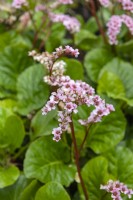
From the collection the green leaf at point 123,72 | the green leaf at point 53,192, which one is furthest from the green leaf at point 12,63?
the green leaf at point 53,192

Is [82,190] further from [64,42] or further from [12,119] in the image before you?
[64,42]

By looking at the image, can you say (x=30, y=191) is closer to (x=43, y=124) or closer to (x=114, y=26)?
(x=43, y=124)

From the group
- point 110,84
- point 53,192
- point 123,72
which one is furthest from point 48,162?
point 123,72

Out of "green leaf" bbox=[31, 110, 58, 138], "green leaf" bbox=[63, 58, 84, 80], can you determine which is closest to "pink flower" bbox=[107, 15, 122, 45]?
"green leaf" bbox=[63, 58, 84, 80]

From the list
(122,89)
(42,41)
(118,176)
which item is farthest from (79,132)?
(42,41)

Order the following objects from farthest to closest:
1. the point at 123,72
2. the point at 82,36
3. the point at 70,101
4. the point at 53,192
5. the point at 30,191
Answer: the point at 82,36 < the point at 123,72 < the point at 30,191 < the point at 53,192 < the point at 70,101

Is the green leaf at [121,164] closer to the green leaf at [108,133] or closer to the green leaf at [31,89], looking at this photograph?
the green leaf at [108,133]
